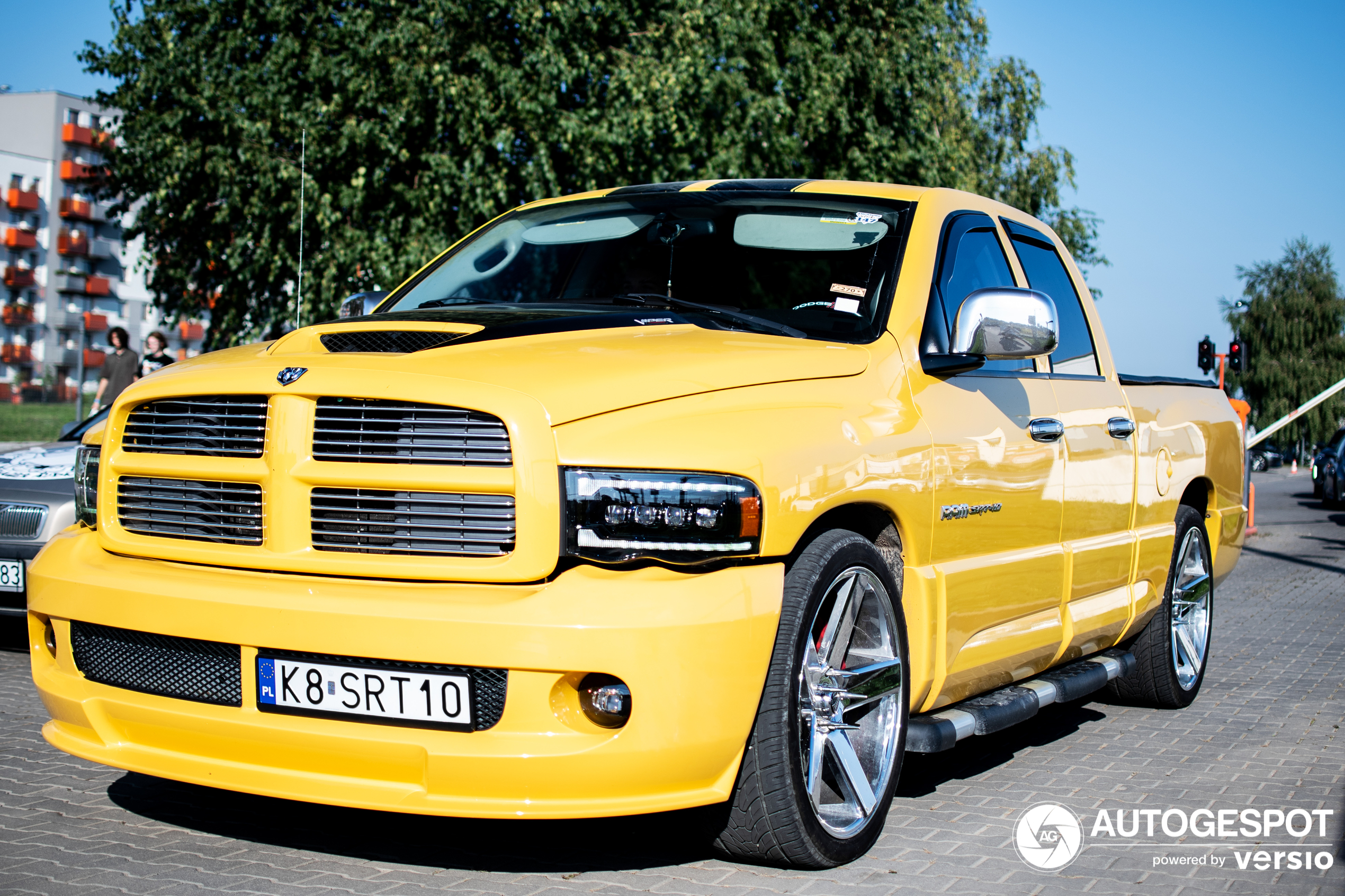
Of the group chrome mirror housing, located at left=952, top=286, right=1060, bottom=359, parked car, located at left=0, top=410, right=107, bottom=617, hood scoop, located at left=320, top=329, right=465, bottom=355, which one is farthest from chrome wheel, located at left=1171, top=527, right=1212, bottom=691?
parked car, located at left=0, top=410, right=107, bottom=617

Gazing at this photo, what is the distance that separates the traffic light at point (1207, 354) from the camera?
24781 mm

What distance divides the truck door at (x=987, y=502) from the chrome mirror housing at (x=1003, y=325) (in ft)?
0.41

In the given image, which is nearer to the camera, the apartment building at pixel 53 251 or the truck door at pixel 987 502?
the truck door at pixel 987 502

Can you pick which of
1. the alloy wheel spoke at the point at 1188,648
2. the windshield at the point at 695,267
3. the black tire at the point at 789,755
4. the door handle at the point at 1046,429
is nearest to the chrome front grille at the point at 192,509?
the windshield at the point at 695,267

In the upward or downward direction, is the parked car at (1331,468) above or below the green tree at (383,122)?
below

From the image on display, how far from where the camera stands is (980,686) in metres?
4.49

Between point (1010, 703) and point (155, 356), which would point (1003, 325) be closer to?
point (1010, 703)

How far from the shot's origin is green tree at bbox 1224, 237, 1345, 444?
2721 inches

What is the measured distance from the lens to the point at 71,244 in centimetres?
9438

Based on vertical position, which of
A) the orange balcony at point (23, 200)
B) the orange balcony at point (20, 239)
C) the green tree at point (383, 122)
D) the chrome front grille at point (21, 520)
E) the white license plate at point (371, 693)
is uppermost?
the orange balcony at point (23, 200)

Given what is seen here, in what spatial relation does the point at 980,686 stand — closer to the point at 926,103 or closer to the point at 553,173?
the point at 553,173

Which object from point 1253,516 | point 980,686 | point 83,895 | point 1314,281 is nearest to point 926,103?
point 1253,516

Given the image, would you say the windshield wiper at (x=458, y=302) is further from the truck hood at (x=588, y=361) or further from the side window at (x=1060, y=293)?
the side window at (x=1060, y=293)

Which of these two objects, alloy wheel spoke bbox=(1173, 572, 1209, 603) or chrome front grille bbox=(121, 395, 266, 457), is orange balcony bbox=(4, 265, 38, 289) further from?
chrome front grille bbox=(121, 395, 266, 457)
